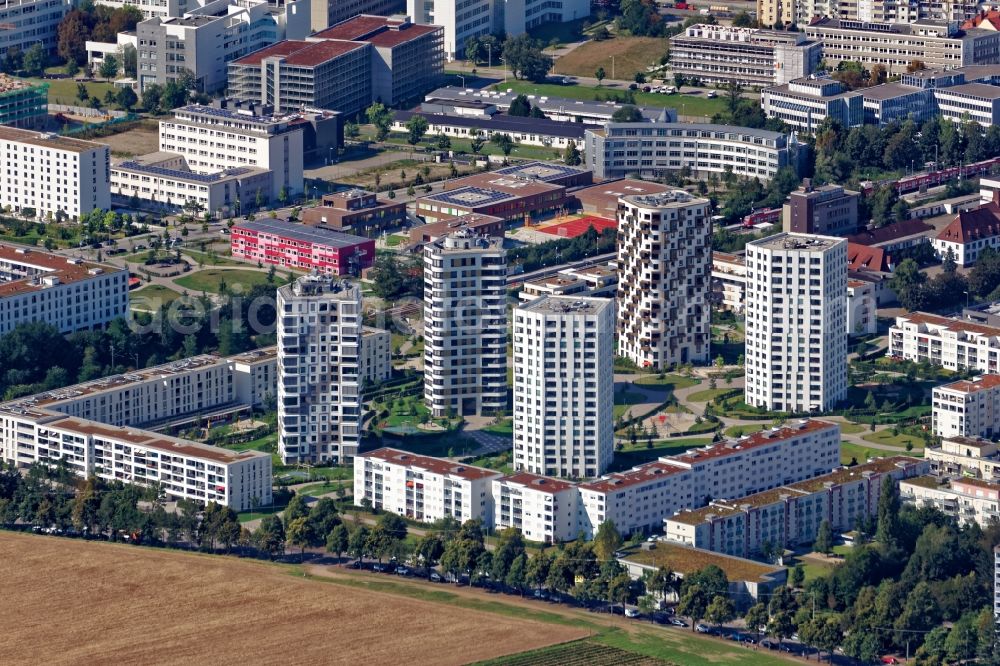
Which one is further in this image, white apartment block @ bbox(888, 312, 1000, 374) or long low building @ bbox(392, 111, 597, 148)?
long low building @ bbox(392, 111, 597, 148)

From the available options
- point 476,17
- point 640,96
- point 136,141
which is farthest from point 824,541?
point 476,17

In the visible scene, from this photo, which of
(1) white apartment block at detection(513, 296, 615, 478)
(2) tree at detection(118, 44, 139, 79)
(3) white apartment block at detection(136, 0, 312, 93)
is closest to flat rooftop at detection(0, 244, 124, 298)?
(1) white apartment block at detection(513, 296, 615, 478)

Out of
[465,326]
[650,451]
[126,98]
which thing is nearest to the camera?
[650,451]

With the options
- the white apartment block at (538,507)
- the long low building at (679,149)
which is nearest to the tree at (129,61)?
the long low building at (679,149)

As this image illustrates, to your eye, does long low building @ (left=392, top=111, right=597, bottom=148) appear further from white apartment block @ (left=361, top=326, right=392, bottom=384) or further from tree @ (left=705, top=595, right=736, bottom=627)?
tree @ (left=705, top=595, right=736, bottom=627)

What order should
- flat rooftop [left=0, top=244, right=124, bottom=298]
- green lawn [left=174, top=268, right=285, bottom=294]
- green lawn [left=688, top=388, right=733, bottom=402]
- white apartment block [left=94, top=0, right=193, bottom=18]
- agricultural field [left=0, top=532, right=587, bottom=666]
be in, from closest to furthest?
agricultural field [left=0, top=532, right=587, bottom=666], green lawn [left=688, top=388, right=733, bottom=402], flat rooftop [left=0, top=244, right=124, bottom=298], green lawn [left=174, top=268, right=285, bottom=294], white apartment block [left=94, top=0, right=193, bottom=18]

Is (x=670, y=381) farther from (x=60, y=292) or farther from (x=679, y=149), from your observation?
(x=679, y=149)
